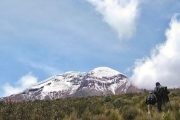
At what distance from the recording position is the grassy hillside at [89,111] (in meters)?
20.8

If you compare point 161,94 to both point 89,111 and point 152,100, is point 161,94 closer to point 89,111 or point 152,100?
point 152,100

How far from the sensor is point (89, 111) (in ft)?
76.2

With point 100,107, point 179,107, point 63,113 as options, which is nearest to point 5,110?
point 63,113

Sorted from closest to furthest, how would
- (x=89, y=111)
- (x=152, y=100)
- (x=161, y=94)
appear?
(x=152, y=100) < (x=161, y=94) < (x=89, y=111)

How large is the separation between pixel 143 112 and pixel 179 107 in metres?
1.65

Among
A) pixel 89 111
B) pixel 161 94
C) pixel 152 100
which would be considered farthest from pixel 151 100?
pixel 89 111

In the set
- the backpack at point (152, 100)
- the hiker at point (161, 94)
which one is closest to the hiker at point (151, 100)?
the backpack at point (152, 100)

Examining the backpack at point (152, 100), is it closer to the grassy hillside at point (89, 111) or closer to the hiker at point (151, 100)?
the hiker at point (151, 100)

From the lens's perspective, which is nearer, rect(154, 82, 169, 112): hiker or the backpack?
the backpack

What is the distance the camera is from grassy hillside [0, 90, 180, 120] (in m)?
20.8

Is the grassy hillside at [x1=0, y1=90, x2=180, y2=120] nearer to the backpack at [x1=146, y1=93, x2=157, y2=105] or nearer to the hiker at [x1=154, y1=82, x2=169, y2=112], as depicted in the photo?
the backpack at [x1=146, y1=93, x2=157, y2=105]

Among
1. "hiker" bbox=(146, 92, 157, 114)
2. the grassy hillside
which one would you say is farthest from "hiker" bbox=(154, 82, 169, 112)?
the grassy hillside

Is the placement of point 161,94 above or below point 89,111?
above

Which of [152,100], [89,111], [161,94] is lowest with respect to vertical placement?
[89,111]
